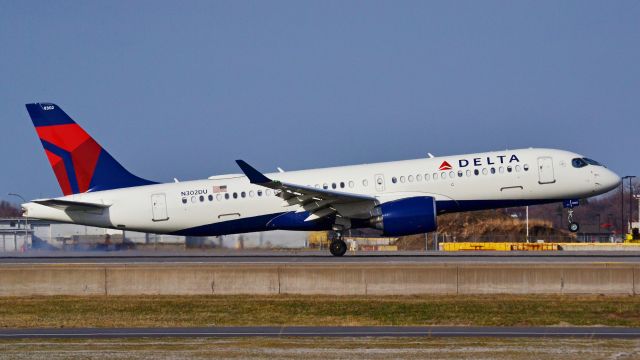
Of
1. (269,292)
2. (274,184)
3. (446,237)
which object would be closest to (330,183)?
(274,184)

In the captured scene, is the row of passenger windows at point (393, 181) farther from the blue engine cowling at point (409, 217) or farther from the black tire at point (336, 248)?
the black tire at point (336, 248)

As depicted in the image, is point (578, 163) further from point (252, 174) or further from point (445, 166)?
point (252, 174)

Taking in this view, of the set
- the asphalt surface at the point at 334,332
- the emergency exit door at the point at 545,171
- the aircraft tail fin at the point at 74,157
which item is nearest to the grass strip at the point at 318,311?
the asphalt surface at the point at 334,332

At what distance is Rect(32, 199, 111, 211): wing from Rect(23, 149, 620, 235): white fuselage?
27 centimetres

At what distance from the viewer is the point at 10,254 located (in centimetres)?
5391

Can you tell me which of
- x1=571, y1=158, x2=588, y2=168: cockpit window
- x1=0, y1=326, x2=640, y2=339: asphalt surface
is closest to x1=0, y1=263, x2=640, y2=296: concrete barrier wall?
x1=0, y1=326, x2=640, y2=339: asphalt surface

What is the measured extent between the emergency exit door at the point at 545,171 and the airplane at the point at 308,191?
42 millimetres

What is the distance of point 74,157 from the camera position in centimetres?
4712

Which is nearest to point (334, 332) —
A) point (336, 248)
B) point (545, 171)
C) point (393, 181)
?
point (336, 248)

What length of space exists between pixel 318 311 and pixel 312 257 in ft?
48.6

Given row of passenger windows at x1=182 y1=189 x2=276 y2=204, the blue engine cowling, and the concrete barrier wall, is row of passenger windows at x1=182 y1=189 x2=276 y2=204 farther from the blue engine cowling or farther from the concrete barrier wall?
the concrete barrier wall

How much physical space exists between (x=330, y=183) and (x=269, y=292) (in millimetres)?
13090

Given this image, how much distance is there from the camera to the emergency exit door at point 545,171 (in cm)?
4384

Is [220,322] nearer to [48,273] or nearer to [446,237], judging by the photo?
[48,273]
